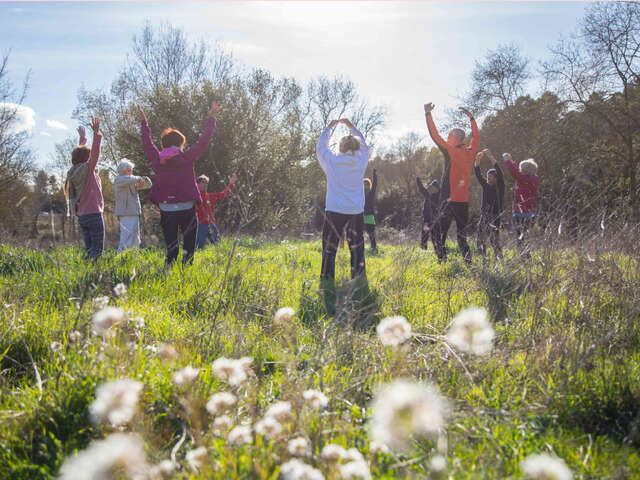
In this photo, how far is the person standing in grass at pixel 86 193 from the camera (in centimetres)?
561

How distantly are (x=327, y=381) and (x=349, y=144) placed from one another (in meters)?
3.21

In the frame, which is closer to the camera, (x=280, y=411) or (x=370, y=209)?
(x=280, y=411)

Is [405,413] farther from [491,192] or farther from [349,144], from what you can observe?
[491,192]

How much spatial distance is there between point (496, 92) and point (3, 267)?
77.0ft

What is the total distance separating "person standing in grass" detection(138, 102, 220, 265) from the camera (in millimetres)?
4742

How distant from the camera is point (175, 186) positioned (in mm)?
4754

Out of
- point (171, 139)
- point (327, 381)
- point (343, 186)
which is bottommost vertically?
point (327, 381)

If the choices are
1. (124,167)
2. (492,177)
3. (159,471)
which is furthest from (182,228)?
(492,177)

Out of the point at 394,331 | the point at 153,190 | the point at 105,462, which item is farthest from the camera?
the point at 153,190

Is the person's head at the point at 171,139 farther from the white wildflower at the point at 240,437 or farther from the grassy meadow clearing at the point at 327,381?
the white wildflower at the point at 240,437

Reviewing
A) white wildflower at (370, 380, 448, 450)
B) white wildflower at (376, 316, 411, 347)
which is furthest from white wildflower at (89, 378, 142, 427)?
white wildflower at (376, 316, 411, 347)

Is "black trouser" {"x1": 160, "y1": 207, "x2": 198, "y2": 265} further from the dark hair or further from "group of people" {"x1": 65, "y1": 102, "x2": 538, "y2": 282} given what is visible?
the dark hair

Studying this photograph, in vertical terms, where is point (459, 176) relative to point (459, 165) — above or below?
below

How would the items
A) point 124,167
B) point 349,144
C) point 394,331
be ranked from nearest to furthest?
point 394,331 → point 349,144 → point 124,167
